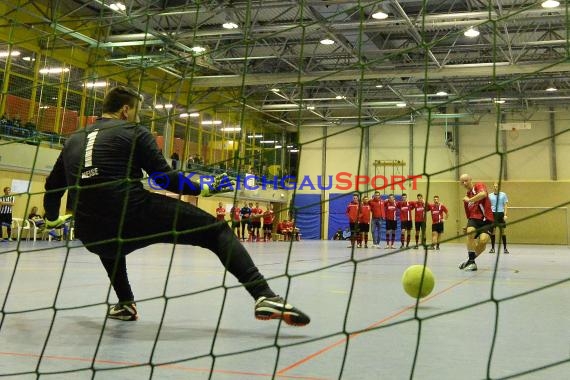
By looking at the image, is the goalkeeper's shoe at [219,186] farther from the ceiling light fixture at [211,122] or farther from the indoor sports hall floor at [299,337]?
the ceiling light fixture at [211,122]

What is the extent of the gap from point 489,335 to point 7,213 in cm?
1403

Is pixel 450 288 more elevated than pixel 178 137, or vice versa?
pixel 178 137

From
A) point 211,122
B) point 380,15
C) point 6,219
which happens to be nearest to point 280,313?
point 380,15

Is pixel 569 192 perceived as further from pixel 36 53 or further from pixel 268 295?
pixel 268 295

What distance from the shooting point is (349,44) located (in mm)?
17328

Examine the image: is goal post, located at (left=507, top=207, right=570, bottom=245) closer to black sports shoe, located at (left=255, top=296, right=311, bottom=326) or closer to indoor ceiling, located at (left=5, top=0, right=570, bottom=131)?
indoor ceiling, located at (left=5, top=0, right=570, bottom=131)

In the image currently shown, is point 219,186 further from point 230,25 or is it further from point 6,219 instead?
point 6,219

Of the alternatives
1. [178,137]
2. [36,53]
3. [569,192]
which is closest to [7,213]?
[36,53]

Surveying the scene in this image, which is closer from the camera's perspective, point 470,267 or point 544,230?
point 470,267

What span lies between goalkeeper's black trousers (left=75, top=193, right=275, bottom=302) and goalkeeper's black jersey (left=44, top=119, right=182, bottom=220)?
5cm

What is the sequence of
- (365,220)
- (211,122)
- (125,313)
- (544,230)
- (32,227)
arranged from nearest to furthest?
(125,313)
(365,220)
(32,227)
(544,230)
(211,122)

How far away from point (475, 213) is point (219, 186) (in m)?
5.28

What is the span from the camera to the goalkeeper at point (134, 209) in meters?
2.62

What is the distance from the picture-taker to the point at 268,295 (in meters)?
2.60
